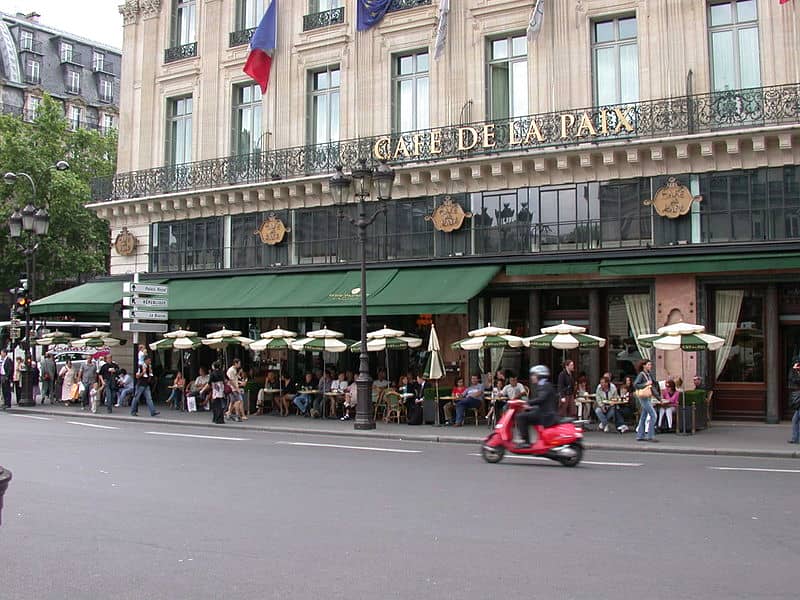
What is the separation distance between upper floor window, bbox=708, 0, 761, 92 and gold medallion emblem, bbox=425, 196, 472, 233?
23.6 ft

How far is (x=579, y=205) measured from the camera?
22.0m

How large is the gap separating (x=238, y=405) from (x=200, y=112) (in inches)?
464

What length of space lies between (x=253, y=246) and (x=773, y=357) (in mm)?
15796

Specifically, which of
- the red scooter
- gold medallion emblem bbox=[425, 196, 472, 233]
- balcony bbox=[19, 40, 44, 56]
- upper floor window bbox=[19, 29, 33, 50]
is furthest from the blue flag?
upper floor window bbox=[19, 29, 33, 50]

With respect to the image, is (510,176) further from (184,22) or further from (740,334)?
(184,22)

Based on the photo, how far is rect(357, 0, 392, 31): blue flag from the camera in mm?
25438

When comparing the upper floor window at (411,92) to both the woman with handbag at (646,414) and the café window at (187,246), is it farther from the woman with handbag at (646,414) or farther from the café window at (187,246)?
the woman with handbag at (646,414)

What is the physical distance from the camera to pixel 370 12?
2561 cm

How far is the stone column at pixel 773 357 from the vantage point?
65.5 feet

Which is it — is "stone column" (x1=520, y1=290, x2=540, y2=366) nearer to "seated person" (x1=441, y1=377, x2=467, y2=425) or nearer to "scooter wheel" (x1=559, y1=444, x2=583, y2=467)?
"seated person" (x1=441, y1=377, x2=467, y2=425)

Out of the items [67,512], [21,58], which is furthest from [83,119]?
[67,512]

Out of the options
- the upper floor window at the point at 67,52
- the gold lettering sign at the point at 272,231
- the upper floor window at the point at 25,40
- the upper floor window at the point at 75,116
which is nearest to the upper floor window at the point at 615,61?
the gold lettering sign at the point at 272,231

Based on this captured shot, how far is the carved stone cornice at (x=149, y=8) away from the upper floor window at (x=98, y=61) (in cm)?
4218

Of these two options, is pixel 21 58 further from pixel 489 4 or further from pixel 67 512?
pixel 67 512
